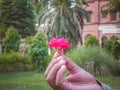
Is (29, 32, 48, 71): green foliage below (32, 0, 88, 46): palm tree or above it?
below

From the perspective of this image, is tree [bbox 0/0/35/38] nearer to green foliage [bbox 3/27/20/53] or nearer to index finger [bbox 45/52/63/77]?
green foliage [bbox 3/27/20/53]

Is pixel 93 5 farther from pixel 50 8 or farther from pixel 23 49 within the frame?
pixel 23 49

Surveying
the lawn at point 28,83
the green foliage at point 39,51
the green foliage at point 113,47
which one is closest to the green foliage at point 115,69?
the lawn at point 28,83

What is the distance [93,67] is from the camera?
18.0 m

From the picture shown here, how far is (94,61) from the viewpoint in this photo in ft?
59.5

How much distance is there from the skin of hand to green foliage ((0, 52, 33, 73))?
19218 millimetres

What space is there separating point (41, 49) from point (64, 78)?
736 inches

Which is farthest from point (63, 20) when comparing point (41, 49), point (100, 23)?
point (100, 23)

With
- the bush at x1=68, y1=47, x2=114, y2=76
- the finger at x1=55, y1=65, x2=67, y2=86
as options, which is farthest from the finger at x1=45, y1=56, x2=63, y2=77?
the bush at x1=68, y1=47, x2=114, y2=76

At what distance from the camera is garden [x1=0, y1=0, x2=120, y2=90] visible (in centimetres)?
1639

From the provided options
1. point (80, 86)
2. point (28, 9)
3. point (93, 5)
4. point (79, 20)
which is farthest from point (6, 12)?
point (80, 86)

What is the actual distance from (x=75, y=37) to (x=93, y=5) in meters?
13.9

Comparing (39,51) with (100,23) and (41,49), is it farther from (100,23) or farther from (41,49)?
(100,23)

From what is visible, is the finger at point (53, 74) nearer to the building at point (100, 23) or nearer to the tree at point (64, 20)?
the tree at point (64, 20)
